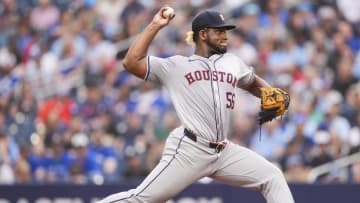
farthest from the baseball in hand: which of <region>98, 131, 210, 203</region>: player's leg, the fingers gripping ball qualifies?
the fingers gripping ball

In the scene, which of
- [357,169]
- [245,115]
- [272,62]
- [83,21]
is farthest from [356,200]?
[83,21]

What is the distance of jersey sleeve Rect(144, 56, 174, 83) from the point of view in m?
7.82

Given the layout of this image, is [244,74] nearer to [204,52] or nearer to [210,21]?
[204,52]

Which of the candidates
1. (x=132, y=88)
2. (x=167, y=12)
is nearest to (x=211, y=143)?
(x=167, y=12)

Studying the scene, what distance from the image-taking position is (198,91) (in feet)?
26.0

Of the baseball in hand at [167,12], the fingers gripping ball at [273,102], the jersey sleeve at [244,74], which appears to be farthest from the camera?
the fingers gripping ball at [273,102]

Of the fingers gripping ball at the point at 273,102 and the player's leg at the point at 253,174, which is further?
the fingers gripping ball at the point at 273,102

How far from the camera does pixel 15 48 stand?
1617cm

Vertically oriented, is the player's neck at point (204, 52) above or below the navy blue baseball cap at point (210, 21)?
below

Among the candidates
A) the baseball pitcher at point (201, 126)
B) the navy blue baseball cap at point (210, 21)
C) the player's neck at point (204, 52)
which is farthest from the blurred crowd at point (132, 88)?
the navy blue baseball cap at point (210, 21)

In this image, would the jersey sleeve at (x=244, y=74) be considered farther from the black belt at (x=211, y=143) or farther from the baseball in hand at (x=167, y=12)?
the baseball in hand at (x=167, y=12)

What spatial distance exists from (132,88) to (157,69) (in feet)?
22.8

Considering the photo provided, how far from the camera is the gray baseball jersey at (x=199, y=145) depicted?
7.82 m

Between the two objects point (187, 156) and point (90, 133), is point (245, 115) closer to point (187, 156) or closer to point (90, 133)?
point (90, 133)
